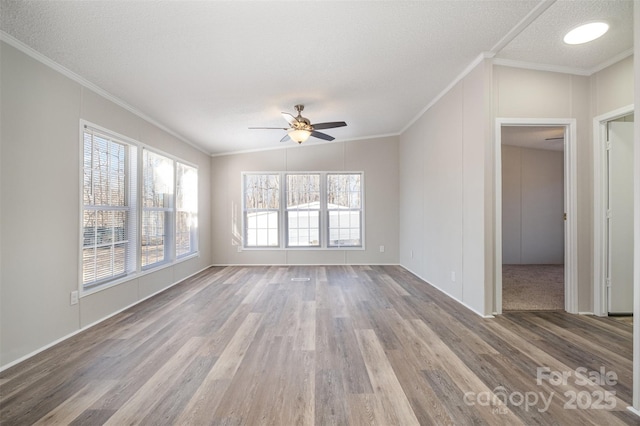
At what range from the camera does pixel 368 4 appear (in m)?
2.04

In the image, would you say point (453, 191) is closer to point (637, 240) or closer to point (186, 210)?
point (637, 240)

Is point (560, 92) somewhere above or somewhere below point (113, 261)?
above

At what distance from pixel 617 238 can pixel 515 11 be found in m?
2.70

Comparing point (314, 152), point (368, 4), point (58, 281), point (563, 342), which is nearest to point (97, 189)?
point (58, 281)

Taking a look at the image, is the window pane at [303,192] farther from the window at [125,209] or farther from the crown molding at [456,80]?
the crown molding at [456,80]

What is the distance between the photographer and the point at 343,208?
616 centimetres

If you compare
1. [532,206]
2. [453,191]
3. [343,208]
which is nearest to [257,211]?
[343,208]

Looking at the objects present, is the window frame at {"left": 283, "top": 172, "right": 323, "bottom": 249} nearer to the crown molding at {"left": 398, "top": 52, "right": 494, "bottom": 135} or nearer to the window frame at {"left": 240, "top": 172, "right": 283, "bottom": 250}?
the window frame at {"left": 240, "top": 172, "right": 283, "bottom": 250}

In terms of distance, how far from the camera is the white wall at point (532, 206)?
20.5 feet

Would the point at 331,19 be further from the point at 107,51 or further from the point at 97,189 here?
the point at 97,189

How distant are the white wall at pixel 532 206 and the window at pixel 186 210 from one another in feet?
22.6

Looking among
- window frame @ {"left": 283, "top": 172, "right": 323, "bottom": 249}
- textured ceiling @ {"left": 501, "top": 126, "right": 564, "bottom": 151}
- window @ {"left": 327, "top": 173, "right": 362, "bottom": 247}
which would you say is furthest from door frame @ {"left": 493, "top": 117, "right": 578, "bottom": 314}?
window frame @ {"left": 283, "top": 172, "right": 323, "bottom": 249}

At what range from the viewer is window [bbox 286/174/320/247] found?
6176mm

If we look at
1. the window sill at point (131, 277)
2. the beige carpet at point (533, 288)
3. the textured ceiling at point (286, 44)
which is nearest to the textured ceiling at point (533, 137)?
the textured ceiling at point (286, 44)
